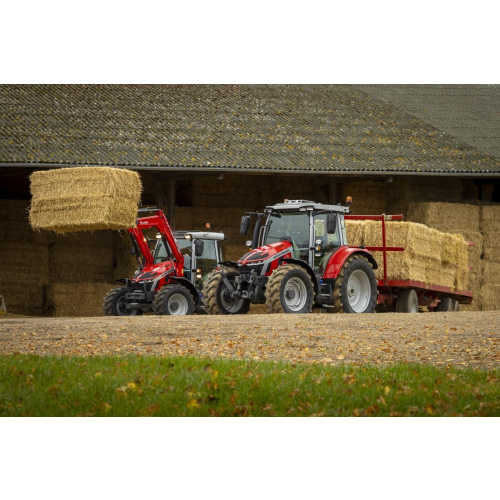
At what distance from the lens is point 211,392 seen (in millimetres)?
8352

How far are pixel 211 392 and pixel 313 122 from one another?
63.4ft

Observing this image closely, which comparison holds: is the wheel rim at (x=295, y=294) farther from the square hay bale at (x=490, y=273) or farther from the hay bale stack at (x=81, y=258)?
the square hay bale at (x=490, y=273)

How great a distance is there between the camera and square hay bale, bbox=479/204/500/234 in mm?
24719

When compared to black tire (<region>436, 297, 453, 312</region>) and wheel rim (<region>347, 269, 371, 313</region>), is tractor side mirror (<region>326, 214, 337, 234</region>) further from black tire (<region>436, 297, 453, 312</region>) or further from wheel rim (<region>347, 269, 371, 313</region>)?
black tire (<region>436, 297, 453, 312</region>)

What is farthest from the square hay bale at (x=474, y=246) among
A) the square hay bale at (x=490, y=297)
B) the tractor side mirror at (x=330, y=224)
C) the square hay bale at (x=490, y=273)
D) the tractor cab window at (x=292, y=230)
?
the tractor side mirror at (x=330, y=224)

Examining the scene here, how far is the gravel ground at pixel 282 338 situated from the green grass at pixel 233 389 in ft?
3.47

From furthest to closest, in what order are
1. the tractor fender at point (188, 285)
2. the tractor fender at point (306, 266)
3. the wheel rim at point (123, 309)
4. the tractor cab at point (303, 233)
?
1. the wheel rim at point (123, 309)
2. the tractor fender at point (188, 285)
3. the tractor cab at point (303, 233)
4. the tractor fender at point (306, 266)

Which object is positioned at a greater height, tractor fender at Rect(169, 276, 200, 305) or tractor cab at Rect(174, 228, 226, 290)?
tractor cab at Rect(174, 228, 226, 290)

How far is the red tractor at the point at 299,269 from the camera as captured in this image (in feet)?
54.3

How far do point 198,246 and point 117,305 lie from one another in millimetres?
2026

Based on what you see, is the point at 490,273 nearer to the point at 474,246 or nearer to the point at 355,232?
the point at 474,246

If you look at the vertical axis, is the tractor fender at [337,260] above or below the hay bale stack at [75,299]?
above

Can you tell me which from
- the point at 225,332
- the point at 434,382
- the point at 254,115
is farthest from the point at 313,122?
the point at 434,382

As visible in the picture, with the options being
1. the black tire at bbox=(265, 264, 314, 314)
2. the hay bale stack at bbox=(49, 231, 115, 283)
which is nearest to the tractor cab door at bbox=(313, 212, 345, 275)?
the black tire at bbox=(265, 264, 314, 314)
